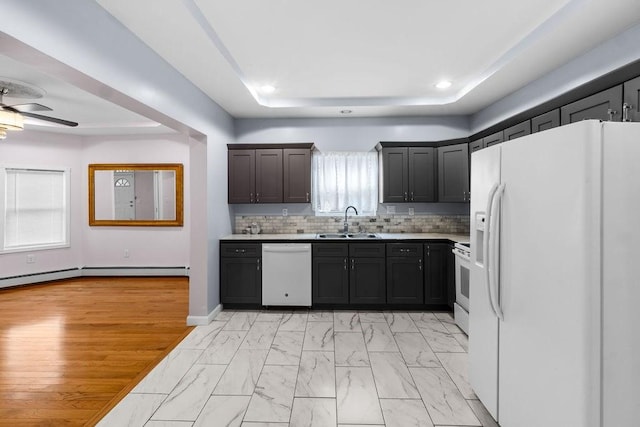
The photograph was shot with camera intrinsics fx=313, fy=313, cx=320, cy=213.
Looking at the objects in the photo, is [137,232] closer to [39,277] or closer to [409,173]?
[39,277]

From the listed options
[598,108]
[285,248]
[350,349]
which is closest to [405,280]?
[350,349]

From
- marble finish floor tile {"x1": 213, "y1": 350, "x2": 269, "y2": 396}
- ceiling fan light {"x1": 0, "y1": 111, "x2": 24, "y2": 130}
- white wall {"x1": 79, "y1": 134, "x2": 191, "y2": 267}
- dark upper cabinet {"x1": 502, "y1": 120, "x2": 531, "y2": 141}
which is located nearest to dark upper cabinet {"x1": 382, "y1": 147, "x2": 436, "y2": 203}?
dark upper cabinet {"x1": 502, "y1": 120, "x2": 531, "y2": 141}

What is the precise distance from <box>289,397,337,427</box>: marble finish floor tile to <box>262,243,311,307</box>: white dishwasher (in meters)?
1.76

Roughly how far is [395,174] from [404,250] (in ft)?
3.48

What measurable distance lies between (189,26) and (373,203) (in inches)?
126

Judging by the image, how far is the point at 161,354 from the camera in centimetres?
285

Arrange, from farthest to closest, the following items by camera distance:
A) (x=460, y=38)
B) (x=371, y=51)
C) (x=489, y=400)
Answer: (x=371, y=51)
(x=460, y=38)
(x=489, y=400)

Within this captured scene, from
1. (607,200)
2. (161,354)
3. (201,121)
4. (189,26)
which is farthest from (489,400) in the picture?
(201,121)

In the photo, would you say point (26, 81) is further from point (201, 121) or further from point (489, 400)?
point (489, 400)

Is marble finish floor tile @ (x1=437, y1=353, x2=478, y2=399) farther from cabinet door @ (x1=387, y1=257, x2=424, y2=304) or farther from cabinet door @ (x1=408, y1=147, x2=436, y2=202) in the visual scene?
cabinet door @ (x1=408, y1=147, x2=436, y2=202)

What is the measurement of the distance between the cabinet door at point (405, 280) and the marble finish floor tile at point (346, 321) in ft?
1.66

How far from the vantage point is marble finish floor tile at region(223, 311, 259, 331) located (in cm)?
345

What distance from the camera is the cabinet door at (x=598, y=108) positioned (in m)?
2.02

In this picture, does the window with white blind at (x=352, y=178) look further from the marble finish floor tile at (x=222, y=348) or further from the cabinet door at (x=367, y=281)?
the marble finish floor tile at (x=222, y=348)
